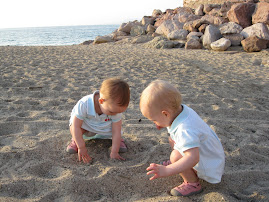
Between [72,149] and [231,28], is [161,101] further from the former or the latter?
[231,28]

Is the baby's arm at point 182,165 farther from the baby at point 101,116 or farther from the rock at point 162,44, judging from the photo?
the rock at point 162,44

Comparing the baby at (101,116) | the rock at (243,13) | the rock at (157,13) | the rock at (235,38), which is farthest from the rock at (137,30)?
the baby at (101,116)

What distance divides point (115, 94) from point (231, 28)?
10075 mm

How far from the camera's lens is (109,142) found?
257 centimetres

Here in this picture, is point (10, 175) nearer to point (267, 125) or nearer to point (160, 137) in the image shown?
point (160, 137)

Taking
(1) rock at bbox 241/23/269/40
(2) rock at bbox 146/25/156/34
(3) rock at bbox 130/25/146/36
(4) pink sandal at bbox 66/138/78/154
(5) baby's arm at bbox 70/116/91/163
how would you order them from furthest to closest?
(3) rock at bbox 130/25/146/36, (2) rock at bbox 146/25/156/34, (1) rock at bbox 241/23/269/40, (4) pink sandal at bbox 66/138/78/154, (5) baby's arm at bbox 70/116/91/163

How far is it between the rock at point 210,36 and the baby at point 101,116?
8927mm

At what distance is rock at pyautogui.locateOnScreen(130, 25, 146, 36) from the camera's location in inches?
611

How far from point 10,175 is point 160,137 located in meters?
1.45

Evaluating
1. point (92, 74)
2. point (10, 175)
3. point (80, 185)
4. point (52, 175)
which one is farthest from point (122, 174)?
point (92, 74)

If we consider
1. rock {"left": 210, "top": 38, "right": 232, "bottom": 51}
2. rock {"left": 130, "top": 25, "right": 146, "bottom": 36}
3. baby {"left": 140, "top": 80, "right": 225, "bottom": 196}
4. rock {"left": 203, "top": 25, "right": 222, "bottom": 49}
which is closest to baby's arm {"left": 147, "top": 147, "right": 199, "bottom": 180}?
baby {"left": 140, "top": 80, "right": 225, "bottom": 196}

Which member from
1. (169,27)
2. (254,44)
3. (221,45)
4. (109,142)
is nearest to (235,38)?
(221,45)

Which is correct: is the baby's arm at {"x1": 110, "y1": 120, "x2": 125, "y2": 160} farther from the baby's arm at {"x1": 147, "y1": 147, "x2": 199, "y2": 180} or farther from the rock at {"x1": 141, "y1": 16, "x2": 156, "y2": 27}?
the rock at {"x1": 141, "y1": 16, "x2": 156, "y2": 27}

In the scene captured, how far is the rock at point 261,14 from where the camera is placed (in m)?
10.3
